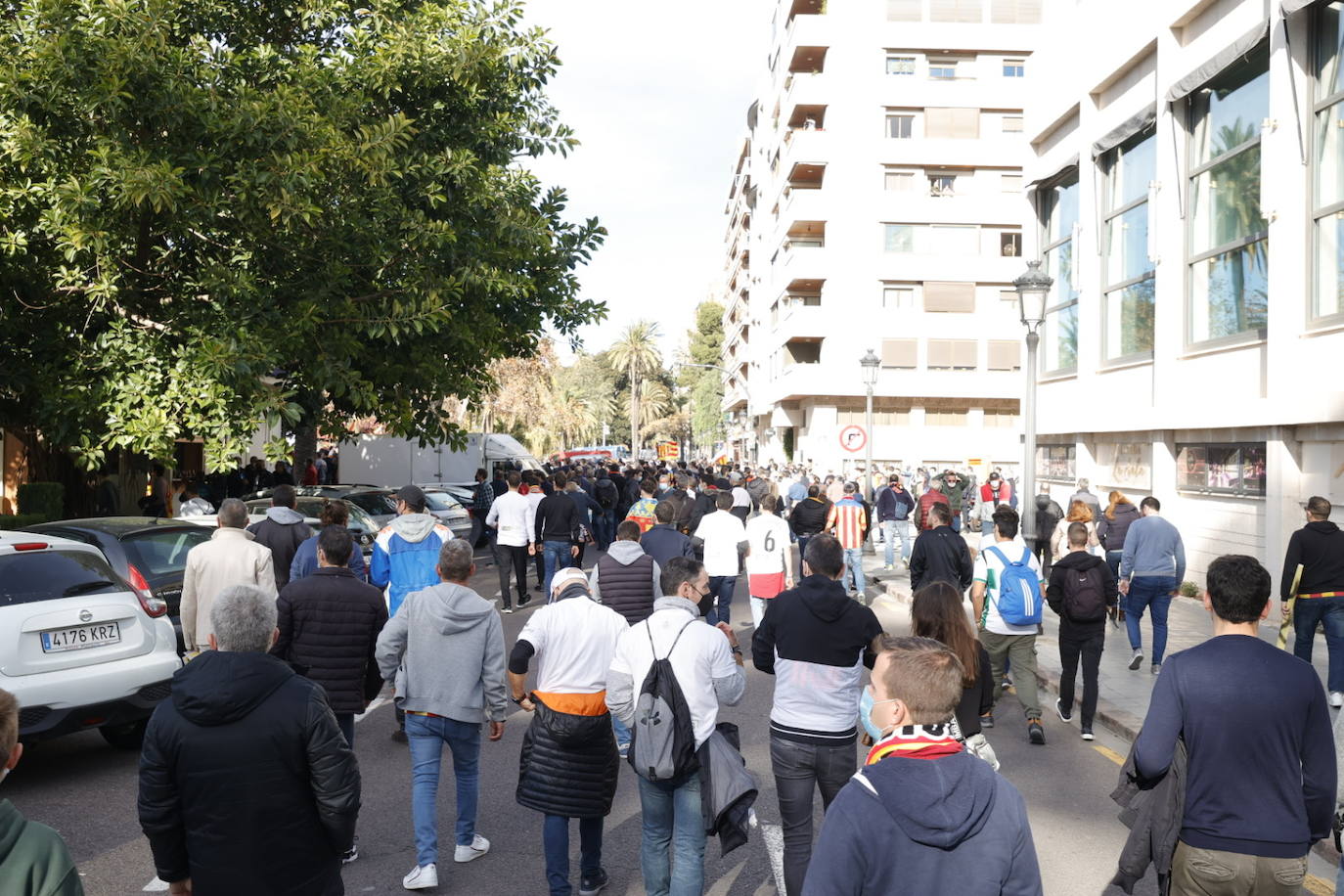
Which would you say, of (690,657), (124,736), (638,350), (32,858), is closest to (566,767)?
(690,657)

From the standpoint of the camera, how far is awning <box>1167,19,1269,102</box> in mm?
14094

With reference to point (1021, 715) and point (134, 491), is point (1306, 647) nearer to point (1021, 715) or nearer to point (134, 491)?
point (1021, 715)

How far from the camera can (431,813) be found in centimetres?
527

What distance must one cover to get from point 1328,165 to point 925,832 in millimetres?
13483

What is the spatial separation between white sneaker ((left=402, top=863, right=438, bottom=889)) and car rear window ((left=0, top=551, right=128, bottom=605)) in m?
3.46

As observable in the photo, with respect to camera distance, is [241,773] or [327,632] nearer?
[241,773]

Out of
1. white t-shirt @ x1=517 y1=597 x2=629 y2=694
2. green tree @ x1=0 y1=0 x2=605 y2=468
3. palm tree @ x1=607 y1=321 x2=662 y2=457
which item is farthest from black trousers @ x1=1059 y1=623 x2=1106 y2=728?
palm tree @ x1=607 y1=321 x2=662 y2=457

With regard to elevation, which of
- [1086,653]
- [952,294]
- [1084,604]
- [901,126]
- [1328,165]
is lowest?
[1086,653]

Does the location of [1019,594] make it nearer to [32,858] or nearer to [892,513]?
[32,858]

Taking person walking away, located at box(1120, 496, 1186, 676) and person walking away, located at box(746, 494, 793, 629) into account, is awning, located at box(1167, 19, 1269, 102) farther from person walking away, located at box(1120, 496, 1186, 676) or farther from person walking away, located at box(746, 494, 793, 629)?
person walking away, located at box(746, 494, 793, 629)

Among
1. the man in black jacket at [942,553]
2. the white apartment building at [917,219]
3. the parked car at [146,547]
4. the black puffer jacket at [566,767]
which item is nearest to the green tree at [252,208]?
the parked car at [146,547]

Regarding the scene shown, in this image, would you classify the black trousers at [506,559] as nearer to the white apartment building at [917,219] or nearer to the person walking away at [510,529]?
the person walking away at [510,529]

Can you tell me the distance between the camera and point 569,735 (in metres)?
4.89

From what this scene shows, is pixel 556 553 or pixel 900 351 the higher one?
pixel 900 351
